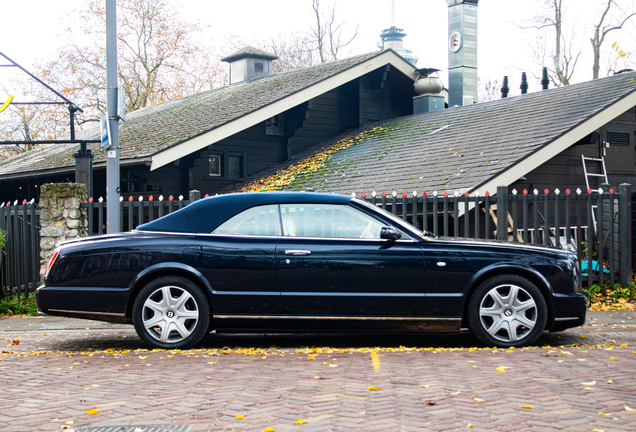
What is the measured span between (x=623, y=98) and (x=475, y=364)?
9383mm

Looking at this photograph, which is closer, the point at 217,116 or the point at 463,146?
the point at 463,146

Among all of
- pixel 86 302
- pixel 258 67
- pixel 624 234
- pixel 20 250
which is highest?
pixel 258 67

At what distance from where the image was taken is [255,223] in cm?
686

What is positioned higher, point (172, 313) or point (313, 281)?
point (313, 281)

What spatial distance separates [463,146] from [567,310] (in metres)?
8.00

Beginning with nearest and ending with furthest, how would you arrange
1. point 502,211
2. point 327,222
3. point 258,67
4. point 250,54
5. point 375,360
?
point 375,360
point 327,222
point 502,211
point 250,54
point 258,67

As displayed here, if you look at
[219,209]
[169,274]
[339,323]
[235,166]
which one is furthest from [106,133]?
[235,166]

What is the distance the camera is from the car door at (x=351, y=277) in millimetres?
6590

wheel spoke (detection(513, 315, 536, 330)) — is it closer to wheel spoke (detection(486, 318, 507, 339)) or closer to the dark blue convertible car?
the dark blue convertible car

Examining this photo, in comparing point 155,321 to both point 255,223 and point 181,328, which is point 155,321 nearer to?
point 181,328

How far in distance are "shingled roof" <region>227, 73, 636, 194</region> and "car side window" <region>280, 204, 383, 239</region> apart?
16.5 feet

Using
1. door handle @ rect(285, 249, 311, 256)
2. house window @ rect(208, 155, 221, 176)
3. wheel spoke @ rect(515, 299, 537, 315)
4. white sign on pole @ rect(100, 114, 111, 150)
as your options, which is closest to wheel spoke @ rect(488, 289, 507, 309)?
wheel spoke @ rect(515, 299, 537, 315)

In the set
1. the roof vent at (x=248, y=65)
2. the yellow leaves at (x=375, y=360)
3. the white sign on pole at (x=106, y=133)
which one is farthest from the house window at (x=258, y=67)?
the yellow leaves at (x=375, y=360)

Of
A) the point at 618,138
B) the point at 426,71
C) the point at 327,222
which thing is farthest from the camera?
the point at 426,71
